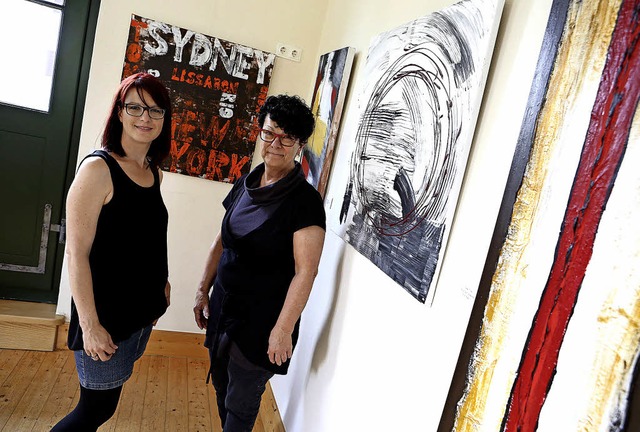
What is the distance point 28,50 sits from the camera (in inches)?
94.9

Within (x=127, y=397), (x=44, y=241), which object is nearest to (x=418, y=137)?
(x=127, y=397)

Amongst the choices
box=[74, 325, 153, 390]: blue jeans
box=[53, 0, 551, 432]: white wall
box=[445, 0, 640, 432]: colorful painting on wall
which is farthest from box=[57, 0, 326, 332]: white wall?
box=[445, 0, 640, 432]: colorful painting on wall

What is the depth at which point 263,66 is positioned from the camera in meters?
2.55

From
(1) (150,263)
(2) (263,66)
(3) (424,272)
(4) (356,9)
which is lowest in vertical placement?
(1) (150,263)

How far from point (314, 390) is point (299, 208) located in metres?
0.75

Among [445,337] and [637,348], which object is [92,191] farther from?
[637,348]

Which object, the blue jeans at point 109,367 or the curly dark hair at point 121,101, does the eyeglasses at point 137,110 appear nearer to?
the curly dark hair at point 121,101

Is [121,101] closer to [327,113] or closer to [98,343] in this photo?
[98,343]

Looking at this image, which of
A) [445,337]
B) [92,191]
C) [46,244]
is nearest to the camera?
[445,337]

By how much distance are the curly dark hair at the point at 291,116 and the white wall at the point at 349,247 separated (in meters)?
0.25

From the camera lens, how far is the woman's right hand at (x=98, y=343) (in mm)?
1273

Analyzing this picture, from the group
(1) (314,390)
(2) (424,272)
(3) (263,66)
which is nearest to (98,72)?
(3) (263,66)

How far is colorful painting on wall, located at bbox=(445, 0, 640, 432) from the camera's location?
60 cm

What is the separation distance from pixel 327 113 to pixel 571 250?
1.49 metres
